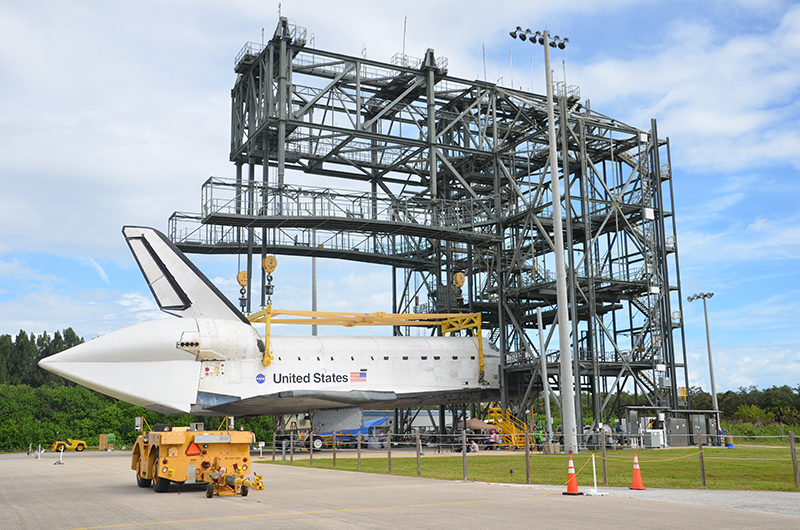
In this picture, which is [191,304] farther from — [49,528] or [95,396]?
[95,396]

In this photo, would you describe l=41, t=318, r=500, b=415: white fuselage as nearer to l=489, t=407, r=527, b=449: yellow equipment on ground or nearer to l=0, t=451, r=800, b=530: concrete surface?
l=489, t=407, r=527, b=449: yellow equipment on ground

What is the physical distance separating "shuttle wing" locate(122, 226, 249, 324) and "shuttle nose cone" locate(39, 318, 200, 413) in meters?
2.00

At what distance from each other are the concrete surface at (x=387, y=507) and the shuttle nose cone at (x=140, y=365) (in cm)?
1540

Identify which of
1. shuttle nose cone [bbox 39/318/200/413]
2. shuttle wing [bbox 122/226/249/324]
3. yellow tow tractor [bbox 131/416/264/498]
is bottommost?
yellow tow tractor [bbox 131/416/264/498]

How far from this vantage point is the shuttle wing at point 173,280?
35125 millimetres

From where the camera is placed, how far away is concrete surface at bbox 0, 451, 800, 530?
10070 millimetres

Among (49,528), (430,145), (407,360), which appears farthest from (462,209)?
(49,528)

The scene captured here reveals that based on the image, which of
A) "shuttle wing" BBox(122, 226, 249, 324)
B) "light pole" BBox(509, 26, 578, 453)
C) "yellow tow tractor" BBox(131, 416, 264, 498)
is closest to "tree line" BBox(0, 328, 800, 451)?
"shuttle wing" BBox(122, 226, 249, 324)

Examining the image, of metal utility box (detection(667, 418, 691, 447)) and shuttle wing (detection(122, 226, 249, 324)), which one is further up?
shuttle wing (detection(122, 226, 249, 324))

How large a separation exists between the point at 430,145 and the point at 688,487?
29.4 metres

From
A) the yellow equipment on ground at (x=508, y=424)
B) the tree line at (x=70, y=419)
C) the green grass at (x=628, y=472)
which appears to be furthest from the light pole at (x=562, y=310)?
the tree line at (x=70, y=419)

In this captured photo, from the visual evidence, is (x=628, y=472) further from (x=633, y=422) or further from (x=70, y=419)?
(x=70, y=419)

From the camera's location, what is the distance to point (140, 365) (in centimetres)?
3262

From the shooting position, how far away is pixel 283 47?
3850cm
